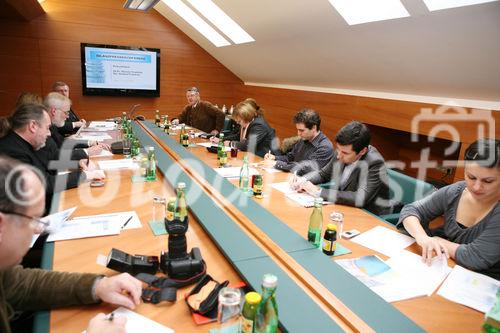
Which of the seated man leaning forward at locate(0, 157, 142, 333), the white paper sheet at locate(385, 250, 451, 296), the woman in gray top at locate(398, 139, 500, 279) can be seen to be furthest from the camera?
the woman in gray top at locate(398, 139, 500, 279)

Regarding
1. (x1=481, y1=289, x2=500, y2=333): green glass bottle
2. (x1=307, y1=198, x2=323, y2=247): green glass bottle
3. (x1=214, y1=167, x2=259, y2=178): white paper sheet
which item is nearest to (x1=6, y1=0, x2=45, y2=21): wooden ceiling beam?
(x1=214, y1=167, x2=259, y2=178): white paper sheet

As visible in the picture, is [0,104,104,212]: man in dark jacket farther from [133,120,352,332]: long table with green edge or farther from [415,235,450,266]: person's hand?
[415,235,450,266]: person's hand

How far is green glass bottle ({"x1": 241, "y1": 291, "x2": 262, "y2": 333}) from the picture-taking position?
873 millimetres

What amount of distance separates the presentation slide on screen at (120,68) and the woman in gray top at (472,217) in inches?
239

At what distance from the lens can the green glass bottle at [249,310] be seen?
0.87 meters

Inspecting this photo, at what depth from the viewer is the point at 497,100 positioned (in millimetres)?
3105

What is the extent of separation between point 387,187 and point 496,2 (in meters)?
1.43

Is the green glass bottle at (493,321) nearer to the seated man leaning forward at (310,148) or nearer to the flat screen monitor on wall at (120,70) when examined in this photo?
the seated man leaning forward at (310,148)

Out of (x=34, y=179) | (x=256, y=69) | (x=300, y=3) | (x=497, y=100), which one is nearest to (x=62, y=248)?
(x=34, y=179)

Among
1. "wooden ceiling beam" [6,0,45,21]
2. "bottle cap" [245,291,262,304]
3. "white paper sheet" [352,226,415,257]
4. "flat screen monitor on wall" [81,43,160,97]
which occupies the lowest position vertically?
"white paper sheet" [352,226,415,257]

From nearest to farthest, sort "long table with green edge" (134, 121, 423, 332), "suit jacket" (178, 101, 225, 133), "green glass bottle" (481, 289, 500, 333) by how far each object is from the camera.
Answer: "green glass bottle" (481, 289, 500, 333) < "long table with green edge" (134, 121, 423, 332) < "suit jacket" (178, 101, 225, 133)

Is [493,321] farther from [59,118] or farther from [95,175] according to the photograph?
[59,118]

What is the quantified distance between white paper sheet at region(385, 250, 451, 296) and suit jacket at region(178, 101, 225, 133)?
13.2 feet

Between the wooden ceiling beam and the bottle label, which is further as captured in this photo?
the wooden ceiling beam
